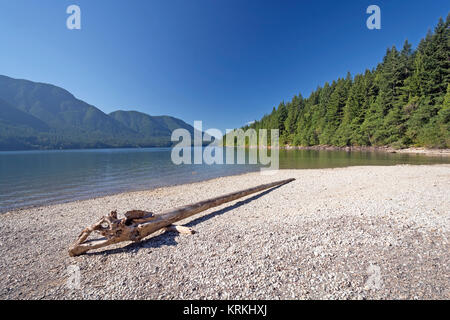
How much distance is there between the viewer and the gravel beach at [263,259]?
9.73 ft

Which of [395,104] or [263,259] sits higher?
[395,104]

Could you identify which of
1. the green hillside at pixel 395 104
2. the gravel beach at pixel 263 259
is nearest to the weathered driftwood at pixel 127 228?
the gravel beach at pixel 263 259

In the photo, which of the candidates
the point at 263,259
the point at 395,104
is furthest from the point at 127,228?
the point at 395,104

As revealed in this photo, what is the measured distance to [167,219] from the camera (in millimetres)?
5645

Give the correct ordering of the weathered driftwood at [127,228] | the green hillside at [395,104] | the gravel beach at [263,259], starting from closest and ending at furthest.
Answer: the gravel beach at [263,259]
the weathered driftwood at [127,228]
the green hillside at [395,104]

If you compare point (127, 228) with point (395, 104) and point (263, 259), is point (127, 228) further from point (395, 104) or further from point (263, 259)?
point (395, 104)

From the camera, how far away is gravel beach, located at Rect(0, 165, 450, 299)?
117 inches

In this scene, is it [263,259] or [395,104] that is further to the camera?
[395,104]

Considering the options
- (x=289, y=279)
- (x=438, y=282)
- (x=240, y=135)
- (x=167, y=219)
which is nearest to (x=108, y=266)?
(x=167, y=219)

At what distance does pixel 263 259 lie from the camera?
3779 mm

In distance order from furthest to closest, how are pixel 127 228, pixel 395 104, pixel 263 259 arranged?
pixel 395 104 < pixel 127 228 < pixel 263 259

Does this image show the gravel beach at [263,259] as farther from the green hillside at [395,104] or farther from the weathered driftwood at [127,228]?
the green hillside at [395,104]
